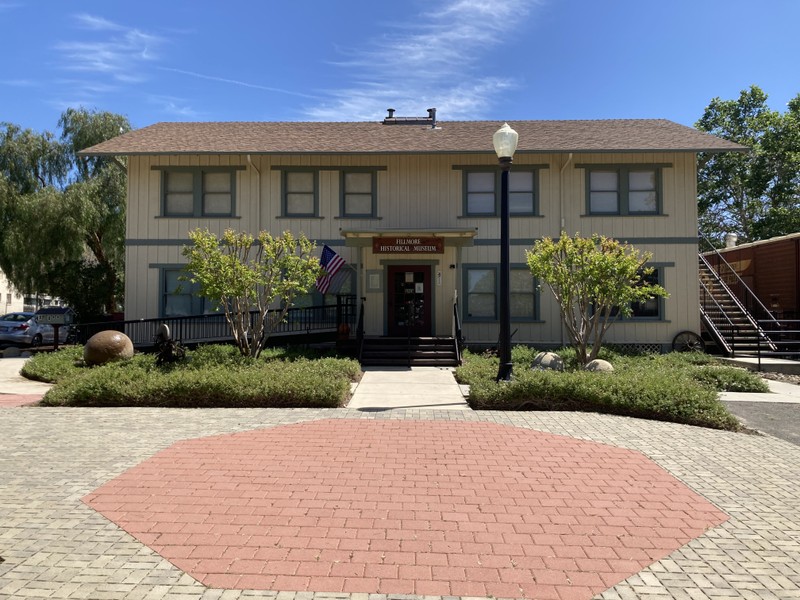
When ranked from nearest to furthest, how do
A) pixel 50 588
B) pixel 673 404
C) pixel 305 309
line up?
pixel 50 588 < pixel 673 404 < pixel 305 309

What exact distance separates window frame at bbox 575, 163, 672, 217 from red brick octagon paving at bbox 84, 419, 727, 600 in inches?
482

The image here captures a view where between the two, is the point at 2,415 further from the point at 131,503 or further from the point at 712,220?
the point at 712,220

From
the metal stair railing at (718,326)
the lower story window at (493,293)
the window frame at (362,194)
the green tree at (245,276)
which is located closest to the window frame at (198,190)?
the window frame at (362,194)

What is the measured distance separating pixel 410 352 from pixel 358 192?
5.80 meters

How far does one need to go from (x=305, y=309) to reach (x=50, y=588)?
13.3m

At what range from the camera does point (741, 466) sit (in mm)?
6109

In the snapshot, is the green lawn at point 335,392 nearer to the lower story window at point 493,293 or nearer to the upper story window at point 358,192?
the lower story window at point 493,293

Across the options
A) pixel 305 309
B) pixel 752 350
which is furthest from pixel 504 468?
pixel 752 350

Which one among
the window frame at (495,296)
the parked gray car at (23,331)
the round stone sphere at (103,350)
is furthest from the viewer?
the parked gray car at (23,331)

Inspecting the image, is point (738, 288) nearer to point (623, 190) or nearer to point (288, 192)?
point (623, 190)

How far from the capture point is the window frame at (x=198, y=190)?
17875 mm

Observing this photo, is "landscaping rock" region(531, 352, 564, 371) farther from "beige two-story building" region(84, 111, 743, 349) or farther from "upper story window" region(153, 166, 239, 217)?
"upper story window" region(153, 166, 239, 217)

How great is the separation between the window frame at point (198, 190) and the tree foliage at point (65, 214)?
7.18 metres

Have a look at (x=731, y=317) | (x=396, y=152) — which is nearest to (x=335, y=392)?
(x=396, y=152)
